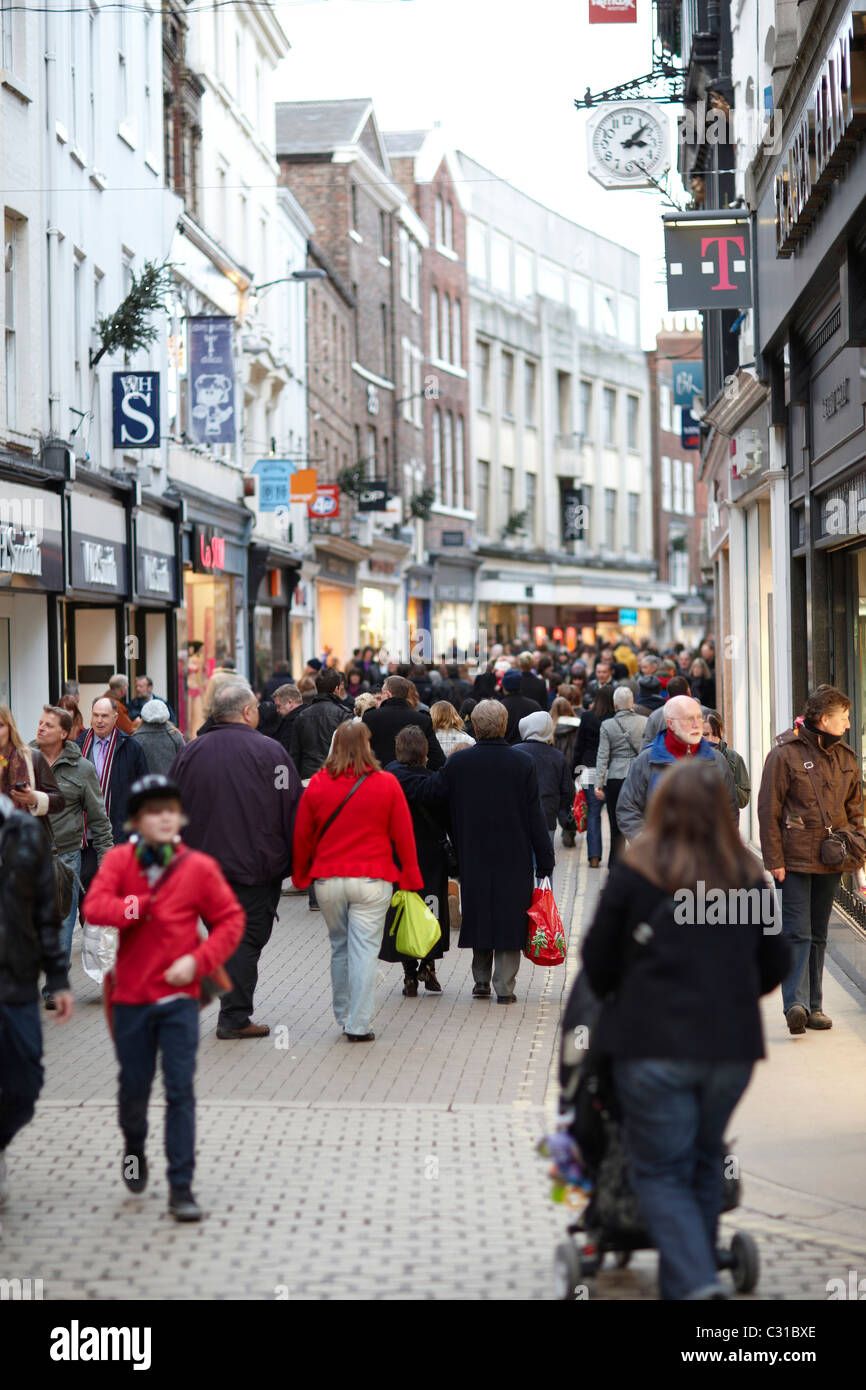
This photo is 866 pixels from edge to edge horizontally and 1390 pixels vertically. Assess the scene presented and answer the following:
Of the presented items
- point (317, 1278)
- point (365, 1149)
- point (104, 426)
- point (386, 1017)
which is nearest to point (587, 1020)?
point (317, 1278)

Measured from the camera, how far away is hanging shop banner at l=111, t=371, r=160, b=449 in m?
23.9

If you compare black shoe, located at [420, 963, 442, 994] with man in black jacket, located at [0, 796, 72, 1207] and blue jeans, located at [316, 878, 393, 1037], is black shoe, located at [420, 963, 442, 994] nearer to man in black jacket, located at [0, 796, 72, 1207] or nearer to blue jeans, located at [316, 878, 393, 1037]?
blue jeans, located at [316, 878, 393, 1037]

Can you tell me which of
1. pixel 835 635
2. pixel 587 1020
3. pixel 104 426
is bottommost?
pixel 587 1020

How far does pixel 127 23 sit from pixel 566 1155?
2383 centimetres

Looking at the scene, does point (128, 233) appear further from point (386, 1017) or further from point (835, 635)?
point (386, 1017)

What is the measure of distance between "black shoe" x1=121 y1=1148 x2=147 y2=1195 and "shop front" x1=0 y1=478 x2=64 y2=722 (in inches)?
518

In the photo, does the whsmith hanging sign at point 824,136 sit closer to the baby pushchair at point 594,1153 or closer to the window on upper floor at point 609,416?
the baby pushchair at point 594,1153

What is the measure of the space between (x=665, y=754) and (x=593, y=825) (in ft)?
25.4

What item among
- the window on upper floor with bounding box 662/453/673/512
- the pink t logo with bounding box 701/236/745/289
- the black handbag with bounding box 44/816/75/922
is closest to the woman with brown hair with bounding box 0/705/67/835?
the black handbag with bounding box 44/816/75/922

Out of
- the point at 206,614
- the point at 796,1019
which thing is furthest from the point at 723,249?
the point at 206,614

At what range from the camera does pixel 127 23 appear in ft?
85.0

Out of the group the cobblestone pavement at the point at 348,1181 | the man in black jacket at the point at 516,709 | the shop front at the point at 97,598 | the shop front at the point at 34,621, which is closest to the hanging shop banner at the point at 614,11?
the man in black jacket at the point at 516,709

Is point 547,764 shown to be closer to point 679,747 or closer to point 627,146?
point 679,747
